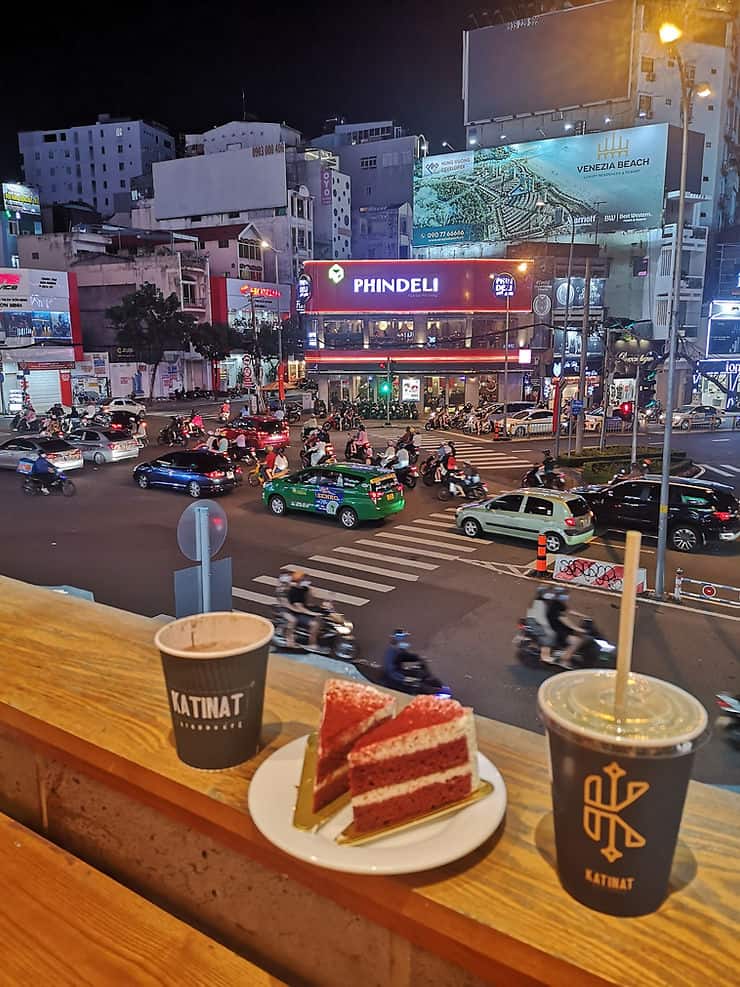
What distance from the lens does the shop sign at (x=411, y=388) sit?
51.5 metres

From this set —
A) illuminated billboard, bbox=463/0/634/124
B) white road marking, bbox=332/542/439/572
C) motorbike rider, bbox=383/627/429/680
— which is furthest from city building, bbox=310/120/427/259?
motorbike rider, bbox=383/627/429/680

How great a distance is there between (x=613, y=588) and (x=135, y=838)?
13701 millimetres

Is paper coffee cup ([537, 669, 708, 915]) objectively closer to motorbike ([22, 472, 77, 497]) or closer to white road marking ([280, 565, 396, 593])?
white road marking ([280, 565, 396, 593])

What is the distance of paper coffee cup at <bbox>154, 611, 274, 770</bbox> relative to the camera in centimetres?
204

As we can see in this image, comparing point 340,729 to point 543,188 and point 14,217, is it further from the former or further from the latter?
point 14,217

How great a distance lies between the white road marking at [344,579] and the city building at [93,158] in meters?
97.7

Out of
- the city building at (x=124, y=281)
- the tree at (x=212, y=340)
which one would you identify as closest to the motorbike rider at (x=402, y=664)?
the city building at (x=124, y=281)

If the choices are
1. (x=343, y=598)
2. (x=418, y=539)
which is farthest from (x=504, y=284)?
(x=343, y=598)

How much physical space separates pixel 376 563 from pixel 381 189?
3547 inches

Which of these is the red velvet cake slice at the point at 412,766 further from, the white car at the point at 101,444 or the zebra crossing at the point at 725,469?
the zebra crossing at the point at 725,469

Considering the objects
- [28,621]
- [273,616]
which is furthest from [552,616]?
[28,621]

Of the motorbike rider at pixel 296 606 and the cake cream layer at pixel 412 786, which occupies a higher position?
the cake cream layer at pixel 412 786

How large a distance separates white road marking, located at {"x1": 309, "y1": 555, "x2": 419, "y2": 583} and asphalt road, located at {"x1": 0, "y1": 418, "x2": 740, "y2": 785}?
44 mm

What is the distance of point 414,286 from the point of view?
166 feet
